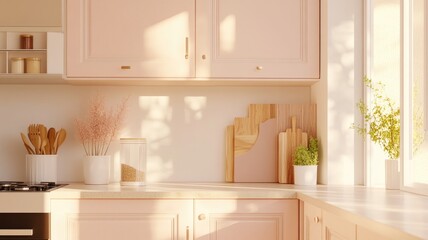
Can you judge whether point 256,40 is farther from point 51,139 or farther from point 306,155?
point 51,139

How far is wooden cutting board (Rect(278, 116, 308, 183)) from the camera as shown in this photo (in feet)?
12.4

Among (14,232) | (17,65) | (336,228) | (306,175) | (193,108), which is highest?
(17,65)

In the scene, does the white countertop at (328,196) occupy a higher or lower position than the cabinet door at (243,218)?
higher

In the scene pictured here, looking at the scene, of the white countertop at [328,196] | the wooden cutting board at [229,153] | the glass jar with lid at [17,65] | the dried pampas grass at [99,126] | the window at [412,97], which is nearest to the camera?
the white countertop at [328,196]

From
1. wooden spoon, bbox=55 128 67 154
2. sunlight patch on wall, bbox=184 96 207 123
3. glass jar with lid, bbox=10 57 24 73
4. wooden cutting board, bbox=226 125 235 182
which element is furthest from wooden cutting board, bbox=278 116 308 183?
glass jar with lid, bbox=10 57 24 73

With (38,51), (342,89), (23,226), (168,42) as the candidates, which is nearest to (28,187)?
(23,226)

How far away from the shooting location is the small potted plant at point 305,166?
361cm

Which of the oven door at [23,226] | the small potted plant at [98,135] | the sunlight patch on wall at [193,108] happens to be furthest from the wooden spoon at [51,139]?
the sunlight patch on wall at [193,108]

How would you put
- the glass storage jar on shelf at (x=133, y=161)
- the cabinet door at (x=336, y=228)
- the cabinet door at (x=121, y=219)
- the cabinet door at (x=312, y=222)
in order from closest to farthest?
→ the cabinet door at (x=336, y=228), the cabinet door at (x=312, y=222), the cabinet door at (x=121, y=219), the glass storage jar on shelf at (x=133, y=161)

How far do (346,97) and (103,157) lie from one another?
134cm

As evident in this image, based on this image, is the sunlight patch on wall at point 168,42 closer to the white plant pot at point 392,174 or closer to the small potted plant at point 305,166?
the small potted plant at point 305,166

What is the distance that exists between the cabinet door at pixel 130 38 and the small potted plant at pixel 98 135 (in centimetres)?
31

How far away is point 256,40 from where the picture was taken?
3.62 meters

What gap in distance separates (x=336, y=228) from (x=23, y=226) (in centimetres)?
146
